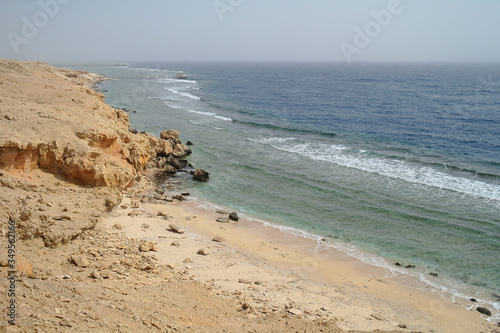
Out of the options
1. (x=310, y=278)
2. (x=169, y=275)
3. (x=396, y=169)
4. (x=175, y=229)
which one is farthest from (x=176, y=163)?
(x=396, y=169)

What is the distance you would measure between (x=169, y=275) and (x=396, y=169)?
73.9 ft

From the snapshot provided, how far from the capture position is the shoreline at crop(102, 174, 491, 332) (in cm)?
1301

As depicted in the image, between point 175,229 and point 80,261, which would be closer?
point 80,261

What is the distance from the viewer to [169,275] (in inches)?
514

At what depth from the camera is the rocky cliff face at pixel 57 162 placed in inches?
547

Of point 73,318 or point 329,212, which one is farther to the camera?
point 329,212

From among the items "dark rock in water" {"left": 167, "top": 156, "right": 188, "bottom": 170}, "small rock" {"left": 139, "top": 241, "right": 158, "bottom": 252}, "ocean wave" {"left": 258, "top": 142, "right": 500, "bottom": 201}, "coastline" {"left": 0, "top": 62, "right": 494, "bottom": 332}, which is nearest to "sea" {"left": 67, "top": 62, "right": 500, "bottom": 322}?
"ocean wave" {"left": 258, "top": 142, "right": 500, "bottom": 201}

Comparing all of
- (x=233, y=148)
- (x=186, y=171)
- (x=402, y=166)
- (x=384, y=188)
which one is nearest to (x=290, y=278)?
(x=384, y=188)

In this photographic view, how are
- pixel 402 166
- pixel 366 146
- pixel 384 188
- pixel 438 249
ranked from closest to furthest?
pixel 438 249 → pixel 384 188 → pixel 402 166 → pixel 366 146

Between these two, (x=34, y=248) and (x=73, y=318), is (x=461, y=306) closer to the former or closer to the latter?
(x=73, y=318)

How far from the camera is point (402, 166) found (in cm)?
3088

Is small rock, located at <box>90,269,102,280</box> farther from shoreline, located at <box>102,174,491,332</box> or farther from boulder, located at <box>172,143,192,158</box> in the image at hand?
boulder, located at <box>172,143,192,158</box>

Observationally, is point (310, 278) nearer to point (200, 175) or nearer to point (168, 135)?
point (200, 175)

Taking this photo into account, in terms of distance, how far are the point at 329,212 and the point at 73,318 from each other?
55.0 feet
